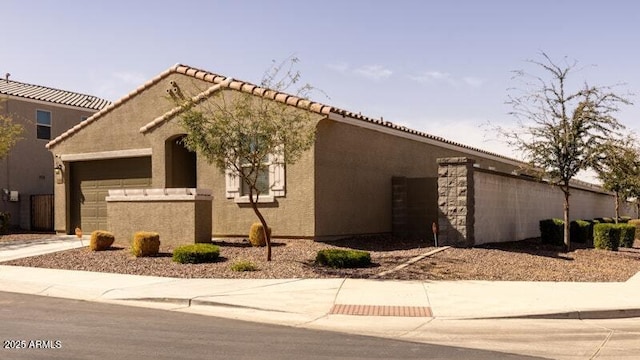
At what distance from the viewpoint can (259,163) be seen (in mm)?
15398

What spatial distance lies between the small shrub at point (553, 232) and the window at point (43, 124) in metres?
24.4

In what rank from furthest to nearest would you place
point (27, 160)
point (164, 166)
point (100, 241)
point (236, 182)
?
point (27, 160) → point (164, 166) → point (236, 182) → point (100, 241)

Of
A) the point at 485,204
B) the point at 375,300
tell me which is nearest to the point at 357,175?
the point at 485,204

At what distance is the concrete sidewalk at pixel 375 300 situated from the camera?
912cm

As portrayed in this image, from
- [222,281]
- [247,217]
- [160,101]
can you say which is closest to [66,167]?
[160,101]

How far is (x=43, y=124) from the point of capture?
3127cm

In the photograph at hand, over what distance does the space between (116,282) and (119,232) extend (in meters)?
6.81

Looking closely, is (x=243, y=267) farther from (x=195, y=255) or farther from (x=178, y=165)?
(x=178, y=165)

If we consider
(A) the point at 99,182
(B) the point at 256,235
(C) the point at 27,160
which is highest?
(C) the point at 27,160

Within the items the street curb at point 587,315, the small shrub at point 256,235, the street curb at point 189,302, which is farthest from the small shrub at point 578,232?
the street curb at point 189,302

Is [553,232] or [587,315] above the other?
[553,232]

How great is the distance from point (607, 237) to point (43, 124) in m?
26.8

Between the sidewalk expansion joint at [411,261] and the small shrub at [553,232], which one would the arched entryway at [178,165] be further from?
the small shrub at [553,232]

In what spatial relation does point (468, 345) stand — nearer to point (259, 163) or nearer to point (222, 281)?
point (222, 281)
